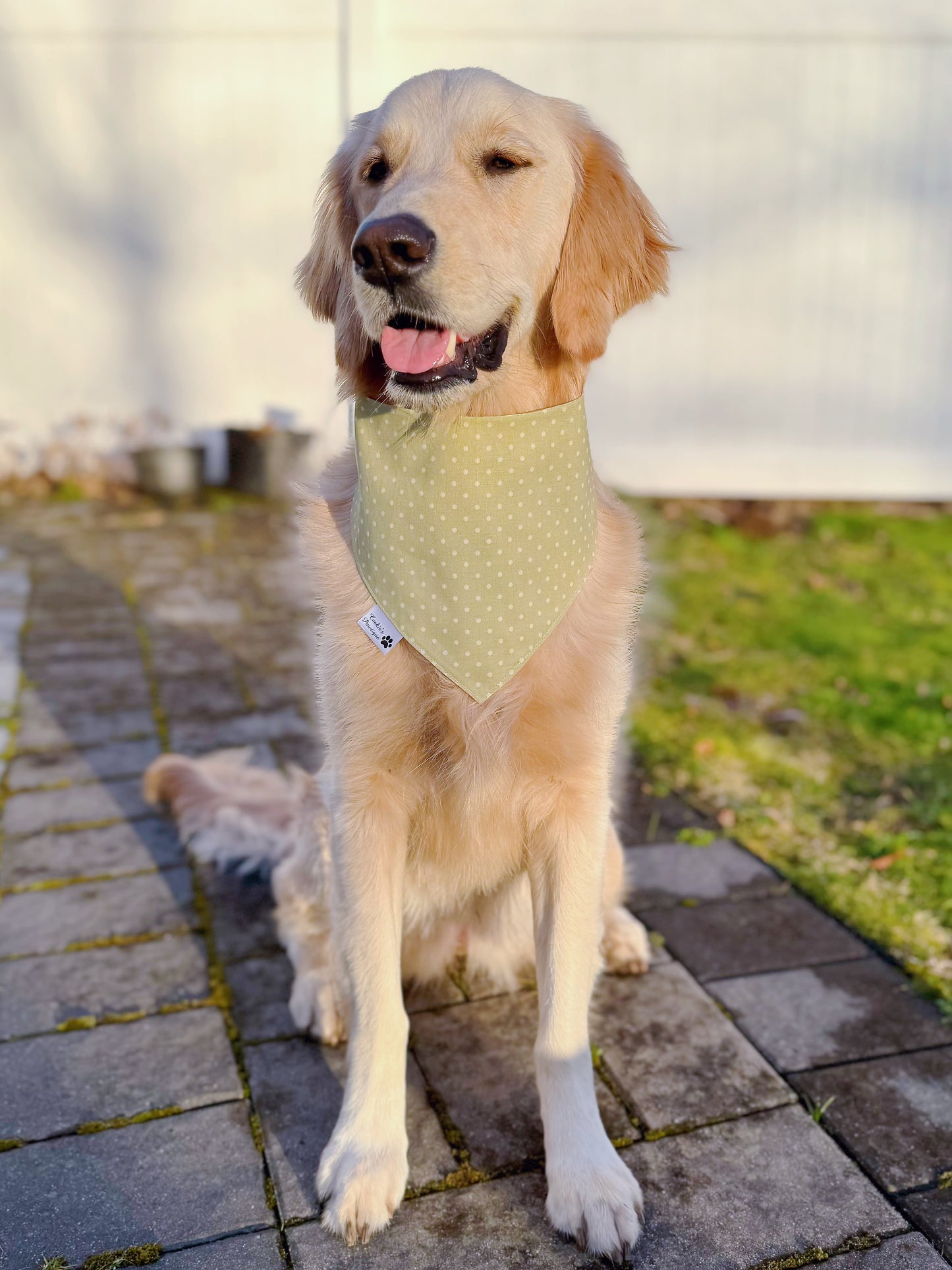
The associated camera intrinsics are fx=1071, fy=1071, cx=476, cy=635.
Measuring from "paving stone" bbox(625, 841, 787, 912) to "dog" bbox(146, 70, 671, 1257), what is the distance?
84 cm

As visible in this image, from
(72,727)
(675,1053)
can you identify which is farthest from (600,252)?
(72,727)

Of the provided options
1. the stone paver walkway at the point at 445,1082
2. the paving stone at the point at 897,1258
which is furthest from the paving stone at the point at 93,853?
the paving stone at the point at 897,1258

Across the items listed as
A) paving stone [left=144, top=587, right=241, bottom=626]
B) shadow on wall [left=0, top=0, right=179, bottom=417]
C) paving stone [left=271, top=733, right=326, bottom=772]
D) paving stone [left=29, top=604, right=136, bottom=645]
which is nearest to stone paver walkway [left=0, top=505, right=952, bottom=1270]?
paving stone [left=271, top=733, right=326, bottom=772]

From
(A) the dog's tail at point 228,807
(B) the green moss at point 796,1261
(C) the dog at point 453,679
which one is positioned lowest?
(B) the green moss at point 796,1261

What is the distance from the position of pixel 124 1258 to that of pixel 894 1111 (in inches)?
57.3

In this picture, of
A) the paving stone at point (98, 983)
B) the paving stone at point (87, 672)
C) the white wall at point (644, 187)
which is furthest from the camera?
the white wall at point (644, 187)

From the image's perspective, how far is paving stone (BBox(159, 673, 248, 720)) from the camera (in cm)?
417

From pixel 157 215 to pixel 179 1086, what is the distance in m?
6.82

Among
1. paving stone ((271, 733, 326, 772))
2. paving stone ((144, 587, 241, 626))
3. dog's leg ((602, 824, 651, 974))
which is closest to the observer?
dog's leg ((602, 824, 651, 974))

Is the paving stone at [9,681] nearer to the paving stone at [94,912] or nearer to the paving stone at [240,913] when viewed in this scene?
the paving stone at [94,912]

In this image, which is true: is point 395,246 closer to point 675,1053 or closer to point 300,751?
point 675,1053

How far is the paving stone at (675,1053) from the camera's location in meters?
2.14

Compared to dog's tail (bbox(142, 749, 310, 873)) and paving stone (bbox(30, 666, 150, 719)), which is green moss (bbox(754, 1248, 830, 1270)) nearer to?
dog's tail (bbox(142, 749, 310, 873))

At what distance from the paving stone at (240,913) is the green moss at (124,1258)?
87cm
